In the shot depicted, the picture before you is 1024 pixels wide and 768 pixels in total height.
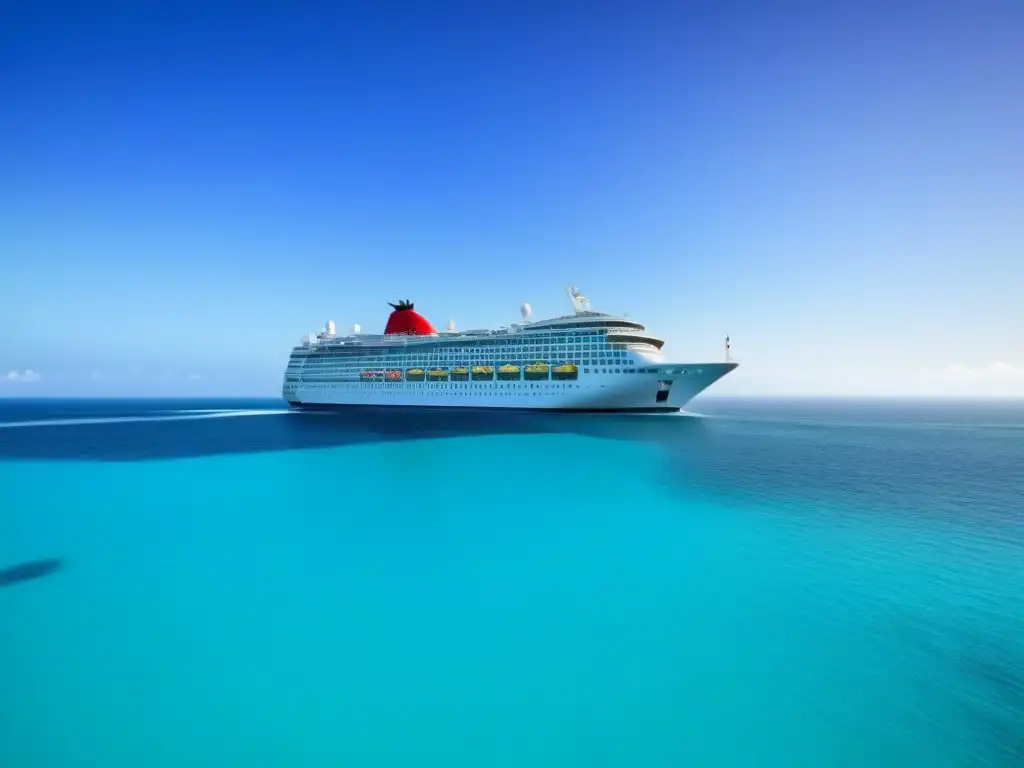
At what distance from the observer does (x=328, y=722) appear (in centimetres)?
592

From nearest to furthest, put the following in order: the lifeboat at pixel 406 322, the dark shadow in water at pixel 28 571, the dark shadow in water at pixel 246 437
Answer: the dark shadow in water at pixel 28 571, the dark shadow in water at pixel 246 437, the lifeboat at pixel 406 322

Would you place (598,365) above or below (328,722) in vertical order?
above

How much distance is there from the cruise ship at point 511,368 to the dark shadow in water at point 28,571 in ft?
145

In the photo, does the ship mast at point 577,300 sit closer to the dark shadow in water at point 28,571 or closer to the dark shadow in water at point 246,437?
the dark shadow in water at point 246,437

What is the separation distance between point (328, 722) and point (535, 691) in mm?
2844

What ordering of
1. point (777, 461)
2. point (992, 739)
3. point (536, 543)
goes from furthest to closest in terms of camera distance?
point (777, 461)
point (536, 543)
point (992, 739)

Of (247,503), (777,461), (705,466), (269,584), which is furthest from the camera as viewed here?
(777,461)

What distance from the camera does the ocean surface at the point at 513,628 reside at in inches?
222

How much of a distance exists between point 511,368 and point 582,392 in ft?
32.1

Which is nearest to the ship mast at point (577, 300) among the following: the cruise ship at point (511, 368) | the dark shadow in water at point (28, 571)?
the cruise ship at point (511, 368)

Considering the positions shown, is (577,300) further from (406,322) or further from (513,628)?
(513,628)

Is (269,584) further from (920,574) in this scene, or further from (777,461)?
(777,461)

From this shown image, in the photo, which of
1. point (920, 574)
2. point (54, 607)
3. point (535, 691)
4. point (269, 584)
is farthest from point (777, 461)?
point (54, 607)

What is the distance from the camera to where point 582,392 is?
168 ft
